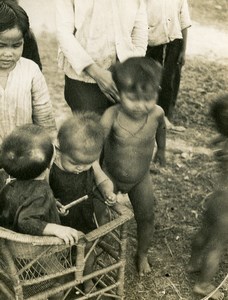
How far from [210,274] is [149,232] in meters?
0.43

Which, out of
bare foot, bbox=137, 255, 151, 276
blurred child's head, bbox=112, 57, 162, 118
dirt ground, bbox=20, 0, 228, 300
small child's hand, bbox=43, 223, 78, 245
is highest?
blurred child's head, bbox=112, 57, 162, 118

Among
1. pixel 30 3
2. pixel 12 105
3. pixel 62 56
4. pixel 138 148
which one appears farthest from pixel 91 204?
pixel 30 3

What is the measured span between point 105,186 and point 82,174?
132mm

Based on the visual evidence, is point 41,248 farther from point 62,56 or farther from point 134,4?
point 134,4

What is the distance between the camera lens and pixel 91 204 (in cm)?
280

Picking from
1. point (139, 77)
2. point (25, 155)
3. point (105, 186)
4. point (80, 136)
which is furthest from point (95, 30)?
point (25, 155)

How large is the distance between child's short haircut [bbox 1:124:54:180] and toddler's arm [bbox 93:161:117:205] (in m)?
0.41

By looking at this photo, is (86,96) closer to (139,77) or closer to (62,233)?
(139,77)

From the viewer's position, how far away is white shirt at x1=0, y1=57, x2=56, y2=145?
9.36ft

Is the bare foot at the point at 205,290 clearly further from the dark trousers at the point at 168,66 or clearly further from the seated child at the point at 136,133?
the dark trousers at the point at 168,66

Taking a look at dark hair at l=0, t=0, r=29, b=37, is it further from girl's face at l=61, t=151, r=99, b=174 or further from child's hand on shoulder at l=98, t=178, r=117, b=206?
child's hand on shoulder at l=98, t=178, r=117, b=206

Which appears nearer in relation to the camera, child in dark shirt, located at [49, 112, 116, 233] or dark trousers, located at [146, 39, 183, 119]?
child in dark shirt, located at [49, 112, 116, 233]

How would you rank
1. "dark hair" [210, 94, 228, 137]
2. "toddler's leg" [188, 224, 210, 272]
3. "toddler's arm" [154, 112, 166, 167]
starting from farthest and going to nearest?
"toddler's leg" [188, 224, 210, 272] < "toddler's arm" [154, 112, 166, 167] < "dark hair" [210, 94, 228, 137]

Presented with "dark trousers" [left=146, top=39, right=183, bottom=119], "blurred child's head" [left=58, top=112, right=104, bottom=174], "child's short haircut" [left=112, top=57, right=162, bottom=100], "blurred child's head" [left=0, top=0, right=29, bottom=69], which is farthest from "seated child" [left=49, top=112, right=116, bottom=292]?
"dark trousers" [left=146, top=39, right=183, bottom=119]
